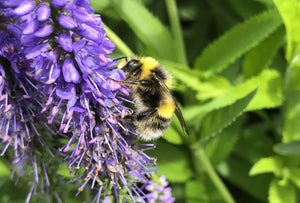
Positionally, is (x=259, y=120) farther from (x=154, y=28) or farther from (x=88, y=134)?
(x=88, y=134)

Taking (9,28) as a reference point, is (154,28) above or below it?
below

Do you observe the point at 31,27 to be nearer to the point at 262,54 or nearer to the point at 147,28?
the point at 147,28

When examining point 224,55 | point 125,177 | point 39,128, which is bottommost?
point 125,177

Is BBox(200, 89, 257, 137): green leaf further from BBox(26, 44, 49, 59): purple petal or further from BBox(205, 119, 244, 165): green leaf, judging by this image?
BBox(26, 44, 49, 59): purple petal

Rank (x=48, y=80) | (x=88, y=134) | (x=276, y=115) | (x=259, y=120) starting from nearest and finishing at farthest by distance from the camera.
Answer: (x=48, y=80)
(x=88, y=134)
(x=276, y=115)
(x=259, y=120)

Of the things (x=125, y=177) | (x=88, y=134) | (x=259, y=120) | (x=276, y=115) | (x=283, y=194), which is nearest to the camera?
(x=88, y=134)

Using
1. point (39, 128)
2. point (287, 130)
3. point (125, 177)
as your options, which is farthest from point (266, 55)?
point (39, 128)
